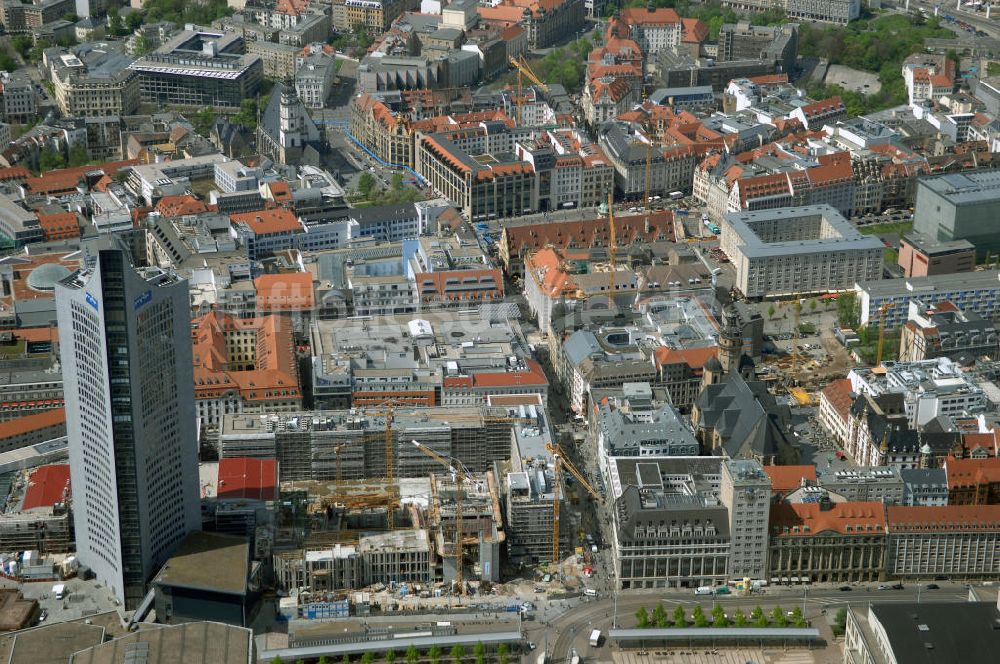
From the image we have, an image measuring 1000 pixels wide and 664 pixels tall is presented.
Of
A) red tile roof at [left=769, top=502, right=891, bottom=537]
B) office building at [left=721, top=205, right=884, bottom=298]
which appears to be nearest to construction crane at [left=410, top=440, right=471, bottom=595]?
red tile roof at [left=769, top=502, right=891, bottom=537]

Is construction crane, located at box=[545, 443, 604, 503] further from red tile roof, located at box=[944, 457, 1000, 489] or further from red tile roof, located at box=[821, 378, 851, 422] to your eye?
red tile roof, located at box=[944, 457, 1000, 489]

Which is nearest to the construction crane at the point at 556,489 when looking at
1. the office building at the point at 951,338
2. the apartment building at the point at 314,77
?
the office building at the point at 951,338

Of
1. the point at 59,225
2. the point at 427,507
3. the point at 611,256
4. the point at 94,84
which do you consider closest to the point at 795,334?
the point at 611,256

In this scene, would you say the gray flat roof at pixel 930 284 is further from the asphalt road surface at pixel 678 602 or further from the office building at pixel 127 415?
the office building at pixel 127 415

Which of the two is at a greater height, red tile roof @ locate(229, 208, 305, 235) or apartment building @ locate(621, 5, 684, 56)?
apartment building @ locate(621, 5, 684, 56)

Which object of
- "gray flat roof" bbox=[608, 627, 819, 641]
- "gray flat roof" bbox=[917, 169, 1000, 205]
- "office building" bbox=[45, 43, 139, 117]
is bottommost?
"gray flat roof" bbox=[608, 627, 819, 641]

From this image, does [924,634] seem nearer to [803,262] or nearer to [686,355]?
[686,355]

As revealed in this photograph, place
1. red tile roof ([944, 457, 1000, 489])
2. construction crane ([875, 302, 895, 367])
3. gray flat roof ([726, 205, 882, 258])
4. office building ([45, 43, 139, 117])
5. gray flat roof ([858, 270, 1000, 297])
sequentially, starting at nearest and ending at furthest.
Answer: red tile roof ([944, 457, 1000, 489]) → construction crane ([875, 302, 895, 367]) → gray flat roof ([858, 270, 1000, 297]) → gray flat roof ([726, 205, 882, 258]) → office building ([45, 43, 139, 117])
